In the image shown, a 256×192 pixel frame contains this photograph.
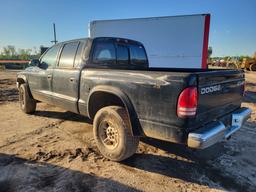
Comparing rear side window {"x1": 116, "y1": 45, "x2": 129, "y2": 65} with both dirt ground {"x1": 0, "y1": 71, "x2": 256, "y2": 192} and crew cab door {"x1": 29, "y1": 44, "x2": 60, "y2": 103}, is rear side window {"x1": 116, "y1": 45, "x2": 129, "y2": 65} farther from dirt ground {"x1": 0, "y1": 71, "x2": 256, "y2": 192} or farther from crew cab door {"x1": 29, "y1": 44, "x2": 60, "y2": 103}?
dirt ground {"x1": 0, "y1": 71, "x2": 256, "y2": 192}

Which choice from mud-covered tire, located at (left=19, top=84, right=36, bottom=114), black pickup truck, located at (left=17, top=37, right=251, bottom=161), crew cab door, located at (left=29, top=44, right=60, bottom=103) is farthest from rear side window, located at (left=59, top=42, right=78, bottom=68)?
mud-covered tire, located at (left=19, top=84, right=36, bottom=114)

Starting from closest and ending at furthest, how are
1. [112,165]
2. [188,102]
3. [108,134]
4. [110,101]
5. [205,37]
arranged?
[188,102] < [112,165] < [108,134] < [110,101] < [205,37]

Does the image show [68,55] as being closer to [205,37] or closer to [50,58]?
[50,58]

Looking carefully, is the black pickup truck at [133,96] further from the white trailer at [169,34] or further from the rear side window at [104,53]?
the white trailer at [169,34]

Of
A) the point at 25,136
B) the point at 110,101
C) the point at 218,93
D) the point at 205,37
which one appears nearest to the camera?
the point at 218,93

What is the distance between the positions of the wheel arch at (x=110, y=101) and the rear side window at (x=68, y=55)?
0.91 metres

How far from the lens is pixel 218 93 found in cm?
294

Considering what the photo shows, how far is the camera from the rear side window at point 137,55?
4.71 m

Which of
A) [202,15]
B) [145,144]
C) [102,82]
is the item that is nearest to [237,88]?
[145,144]

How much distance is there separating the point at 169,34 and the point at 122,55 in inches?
205

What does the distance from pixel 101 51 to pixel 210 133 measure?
2.43 m

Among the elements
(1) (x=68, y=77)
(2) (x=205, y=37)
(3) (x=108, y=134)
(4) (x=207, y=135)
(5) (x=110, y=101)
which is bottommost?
(3) (x=108, y=134)

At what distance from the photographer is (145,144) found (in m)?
4.16

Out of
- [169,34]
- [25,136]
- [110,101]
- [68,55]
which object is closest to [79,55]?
[68,55]
